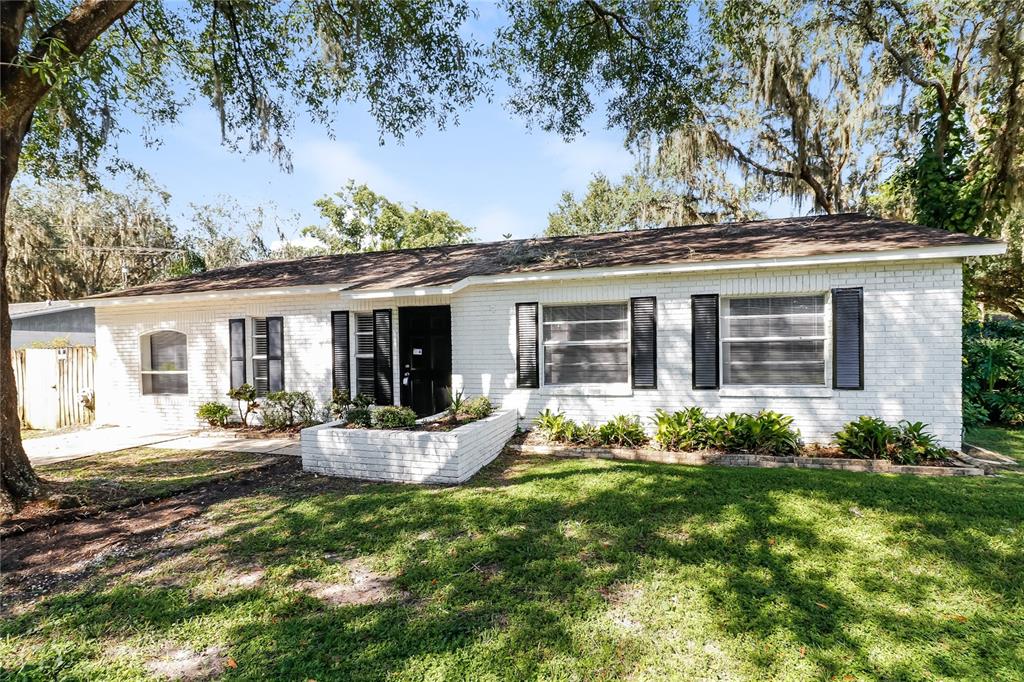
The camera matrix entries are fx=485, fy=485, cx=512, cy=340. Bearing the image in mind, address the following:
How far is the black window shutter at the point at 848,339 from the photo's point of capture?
7.12 m

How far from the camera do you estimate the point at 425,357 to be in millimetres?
9695

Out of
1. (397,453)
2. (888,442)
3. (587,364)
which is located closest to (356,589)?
(397,453)

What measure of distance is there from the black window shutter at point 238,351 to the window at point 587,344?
664cm

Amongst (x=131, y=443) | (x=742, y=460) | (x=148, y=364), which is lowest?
(x=131, y=443)

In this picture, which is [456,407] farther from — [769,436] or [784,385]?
[784,385]

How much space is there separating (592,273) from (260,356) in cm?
733

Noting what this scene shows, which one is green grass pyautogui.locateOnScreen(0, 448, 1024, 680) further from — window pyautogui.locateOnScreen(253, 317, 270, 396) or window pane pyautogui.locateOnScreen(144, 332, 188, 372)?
window pane pyautogui.locateOnScreen(144, 332, 188, 372)

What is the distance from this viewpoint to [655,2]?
8.02 meters

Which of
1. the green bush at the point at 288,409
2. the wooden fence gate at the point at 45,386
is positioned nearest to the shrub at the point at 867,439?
the green bush at the point at 288,409

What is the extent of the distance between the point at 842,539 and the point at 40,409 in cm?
1552

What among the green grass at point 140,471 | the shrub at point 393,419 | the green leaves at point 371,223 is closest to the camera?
the green grass at point 140,471

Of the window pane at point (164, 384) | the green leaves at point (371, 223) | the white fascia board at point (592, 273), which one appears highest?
the green leaves at point (371, 223)

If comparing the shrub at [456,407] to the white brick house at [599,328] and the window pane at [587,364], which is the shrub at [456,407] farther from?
the window pane at [587,364]

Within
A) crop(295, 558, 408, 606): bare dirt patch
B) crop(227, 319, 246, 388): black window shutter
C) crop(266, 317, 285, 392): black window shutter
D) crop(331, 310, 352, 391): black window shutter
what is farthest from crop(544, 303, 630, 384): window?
crop(227, 319, 246, 388): black window shutter
